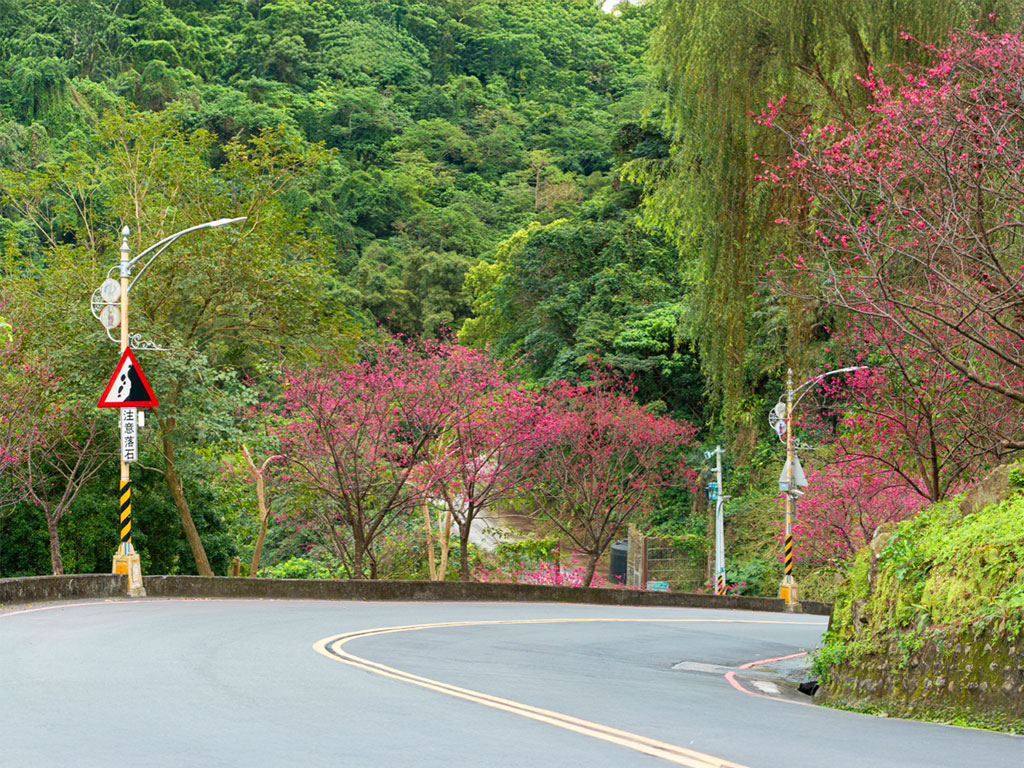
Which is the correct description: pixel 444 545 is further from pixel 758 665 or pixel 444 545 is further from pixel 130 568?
pixel 758 665

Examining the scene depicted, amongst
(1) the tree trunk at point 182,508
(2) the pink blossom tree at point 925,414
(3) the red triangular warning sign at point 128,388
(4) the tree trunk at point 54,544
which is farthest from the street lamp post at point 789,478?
(4) the tree trunk at point 54,544

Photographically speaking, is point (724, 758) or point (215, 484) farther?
point (215, 484)

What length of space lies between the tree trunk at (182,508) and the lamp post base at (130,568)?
7.18m

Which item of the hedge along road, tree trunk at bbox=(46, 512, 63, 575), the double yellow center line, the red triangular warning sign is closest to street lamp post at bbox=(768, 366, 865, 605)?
the hedge along road

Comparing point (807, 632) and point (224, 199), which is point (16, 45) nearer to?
point (224, 199)

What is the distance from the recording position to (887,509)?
32094 mm

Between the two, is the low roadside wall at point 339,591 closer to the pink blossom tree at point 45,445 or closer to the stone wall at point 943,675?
the pink blossom tree at point 45,445

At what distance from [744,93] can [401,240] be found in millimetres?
56377

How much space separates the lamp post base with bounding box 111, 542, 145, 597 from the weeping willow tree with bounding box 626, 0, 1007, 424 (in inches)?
450

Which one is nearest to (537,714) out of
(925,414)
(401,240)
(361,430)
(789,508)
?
(925,414)

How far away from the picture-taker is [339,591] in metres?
22.9

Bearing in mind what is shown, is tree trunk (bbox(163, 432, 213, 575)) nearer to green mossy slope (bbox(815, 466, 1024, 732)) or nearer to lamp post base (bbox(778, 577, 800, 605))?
lamp post base (bbox(778, 577, 800, 605))

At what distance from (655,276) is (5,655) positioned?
4036 centimetres

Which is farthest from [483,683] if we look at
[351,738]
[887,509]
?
[887,509]
